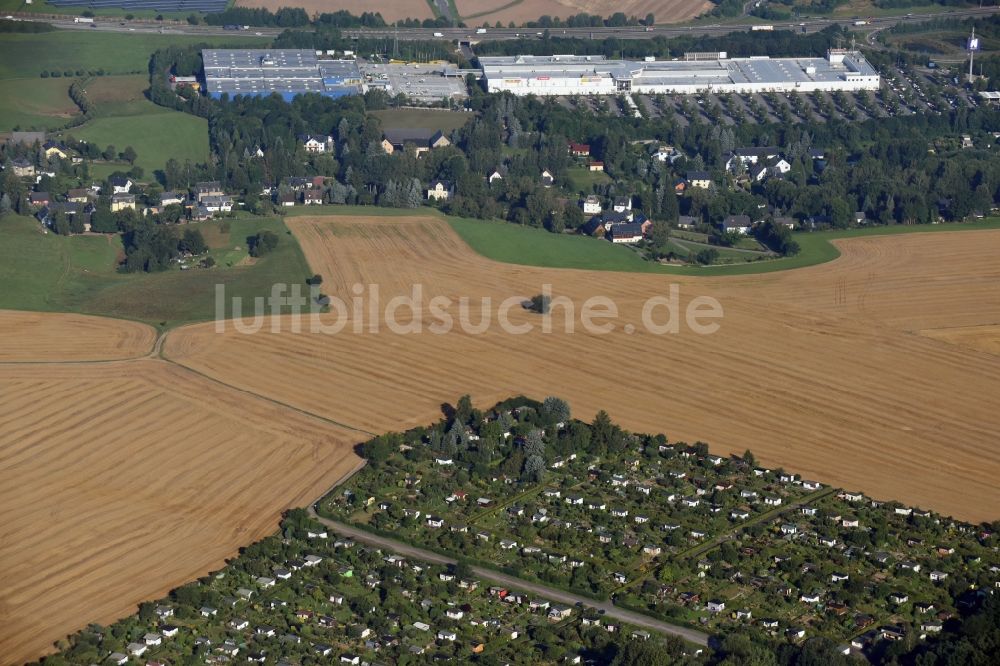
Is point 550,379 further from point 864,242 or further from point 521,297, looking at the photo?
point 864,242

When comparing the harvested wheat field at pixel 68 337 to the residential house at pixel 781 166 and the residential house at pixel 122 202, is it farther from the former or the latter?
the residential house at pixel 781 166

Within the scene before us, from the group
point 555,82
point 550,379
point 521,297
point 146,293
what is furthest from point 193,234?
point 555,82

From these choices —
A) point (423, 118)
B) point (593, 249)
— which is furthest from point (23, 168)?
point (593, 249)

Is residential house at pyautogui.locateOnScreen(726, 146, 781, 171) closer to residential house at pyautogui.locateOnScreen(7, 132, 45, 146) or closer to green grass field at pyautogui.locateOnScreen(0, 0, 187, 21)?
residential house at pyautogui.locateOnScreen(7, 132, 45, 146)

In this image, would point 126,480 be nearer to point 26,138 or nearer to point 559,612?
point 559,612

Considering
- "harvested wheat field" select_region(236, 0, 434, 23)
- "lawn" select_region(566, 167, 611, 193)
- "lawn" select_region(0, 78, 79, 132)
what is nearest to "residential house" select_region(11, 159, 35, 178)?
"lawn" select_region(0, 78, 79, 132)

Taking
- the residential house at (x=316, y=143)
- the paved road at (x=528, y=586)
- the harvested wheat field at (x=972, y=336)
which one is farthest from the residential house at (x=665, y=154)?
the paved road at (x=528, y=586)
